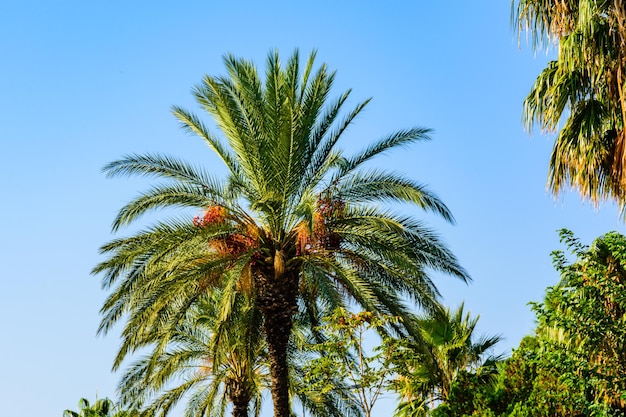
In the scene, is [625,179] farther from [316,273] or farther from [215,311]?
[215,311]

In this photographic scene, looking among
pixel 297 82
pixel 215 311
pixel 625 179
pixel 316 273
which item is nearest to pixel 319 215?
pixel 316 273

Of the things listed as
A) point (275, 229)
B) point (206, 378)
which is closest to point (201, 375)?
point (206, 378)

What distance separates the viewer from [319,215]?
17.9 meters

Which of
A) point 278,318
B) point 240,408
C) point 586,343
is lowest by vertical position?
point 586,343

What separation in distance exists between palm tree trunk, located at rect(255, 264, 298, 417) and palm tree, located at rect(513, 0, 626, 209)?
588 centimetres

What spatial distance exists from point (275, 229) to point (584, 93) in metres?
6.66

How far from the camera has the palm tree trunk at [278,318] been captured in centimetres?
1819

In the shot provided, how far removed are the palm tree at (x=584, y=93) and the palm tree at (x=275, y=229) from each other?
3476 millimetres

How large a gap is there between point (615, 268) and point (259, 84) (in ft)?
26.9

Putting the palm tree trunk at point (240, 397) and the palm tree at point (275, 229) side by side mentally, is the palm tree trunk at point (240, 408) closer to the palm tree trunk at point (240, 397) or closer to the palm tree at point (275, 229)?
the palm tree trunk at point (240, 397)

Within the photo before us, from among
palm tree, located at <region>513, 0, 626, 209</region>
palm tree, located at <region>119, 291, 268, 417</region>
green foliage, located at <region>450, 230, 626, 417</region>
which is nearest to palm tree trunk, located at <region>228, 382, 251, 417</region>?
palm tree, located at <region>119, 291, 268, 417</region>

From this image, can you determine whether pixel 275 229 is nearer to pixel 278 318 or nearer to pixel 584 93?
pixel 278 318

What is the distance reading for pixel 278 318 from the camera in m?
18.3

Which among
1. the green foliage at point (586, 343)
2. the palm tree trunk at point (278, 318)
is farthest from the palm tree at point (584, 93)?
the palm tree trunk at point (278, 318)
